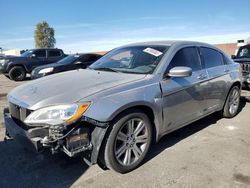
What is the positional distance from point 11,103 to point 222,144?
10.6ft

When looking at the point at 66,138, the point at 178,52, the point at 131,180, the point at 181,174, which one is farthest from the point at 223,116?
the point at 66,138

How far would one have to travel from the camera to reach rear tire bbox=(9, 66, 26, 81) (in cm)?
1348

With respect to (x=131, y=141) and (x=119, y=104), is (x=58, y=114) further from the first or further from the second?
(x=131, y=141)

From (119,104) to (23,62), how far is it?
39.5 ft

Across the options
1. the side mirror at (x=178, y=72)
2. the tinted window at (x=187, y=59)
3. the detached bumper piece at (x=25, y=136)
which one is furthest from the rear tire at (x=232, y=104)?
the detached bumper piece at (x=25, y=136)

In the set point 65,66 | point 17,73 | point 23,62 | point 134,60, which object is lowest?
point 17,73

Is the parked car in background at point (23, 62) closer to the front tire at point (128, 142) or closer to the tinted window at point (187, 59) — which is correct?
the tinted window at point (187, 59)

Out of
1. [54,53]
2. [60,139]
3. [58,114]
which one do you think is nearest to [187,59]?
[58,114]

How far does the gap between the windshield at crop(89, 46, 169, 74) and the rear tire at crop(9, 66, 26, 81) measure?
404 inches

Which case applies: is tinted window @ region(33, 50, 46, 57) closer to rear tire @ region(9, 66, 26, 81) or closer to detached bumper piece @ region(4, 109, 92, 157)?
rear tire @ region(9, 66, 26, 81)

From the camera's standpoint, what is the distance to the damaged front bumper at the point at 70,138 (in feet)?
8.93

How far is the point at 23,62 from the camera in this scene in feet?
44.9

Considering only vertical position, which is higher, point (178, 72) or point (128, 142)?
point (178, 72)

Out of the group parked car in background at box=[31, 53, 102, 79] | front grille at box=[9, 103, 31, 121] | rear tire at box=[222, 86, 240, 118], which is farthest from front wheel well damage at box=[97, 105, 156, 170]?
parked car in background at box=[31, 53, 102, 79]
